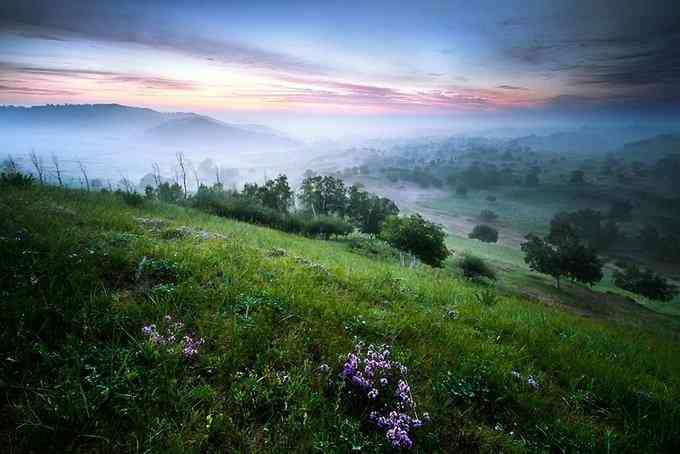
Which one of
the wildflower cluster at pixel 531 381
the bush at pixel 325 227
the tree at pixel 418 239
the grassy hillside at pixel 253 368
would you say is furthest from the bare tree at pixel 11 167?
the bush at pixel 325 227

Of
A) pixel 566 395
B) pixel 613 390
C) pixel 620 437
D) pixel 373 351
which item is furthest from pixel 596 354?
pixel 373 351

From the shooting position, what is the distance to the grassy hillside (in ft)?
9.31

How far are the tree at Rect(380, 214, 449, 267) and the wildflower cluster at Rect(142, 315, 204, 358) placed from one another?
1485 inches

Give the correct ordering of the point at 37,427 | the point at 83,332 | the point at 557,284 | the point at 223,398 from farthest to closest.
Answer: the point at 557,284 < the point at 83,332 < the point at 223,398 < the point at 37,427

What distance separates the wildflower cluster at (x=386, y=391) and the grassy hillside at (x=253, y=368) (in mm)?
116

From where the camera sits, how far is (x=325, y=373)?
3.77 metres

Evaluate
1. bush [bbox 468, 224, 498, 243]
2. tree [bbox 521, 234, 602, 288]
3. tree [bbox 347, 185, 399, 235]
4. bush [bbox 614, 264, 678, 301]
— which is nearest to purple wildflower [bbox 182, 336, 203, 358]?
tree [bbox 347, 185, 399, 235]

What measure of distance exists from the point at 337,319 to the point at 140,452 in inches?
118

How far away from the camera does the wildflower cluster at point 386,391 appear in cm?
310

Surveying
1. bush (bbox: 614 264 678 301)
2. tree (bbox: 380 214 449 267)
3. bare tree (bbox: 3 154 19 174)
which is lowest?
bush (bbox: 614 264 678 301)

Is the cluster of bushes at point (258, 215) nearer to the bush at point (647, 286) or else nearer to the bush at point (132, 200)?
the bush at point (132, 200)

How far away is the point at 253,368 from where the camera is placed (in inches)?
143

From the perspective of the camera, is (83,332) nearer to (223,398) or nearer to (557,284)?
(223,398)

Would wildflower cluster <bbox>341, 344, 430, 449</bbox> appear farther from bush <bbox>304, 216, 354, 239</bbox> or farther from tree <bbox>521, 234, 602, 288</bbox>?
tree <bbox>521, 234, 602, 288</bbox>
